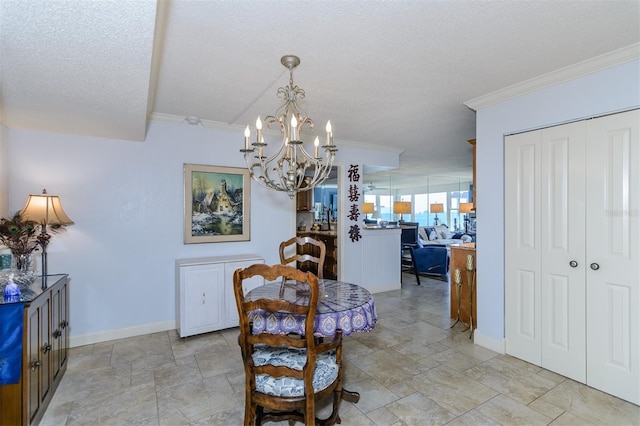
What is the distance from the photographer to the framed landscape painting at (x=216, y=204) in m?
3.63

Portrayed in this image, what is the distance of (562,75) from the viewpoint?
2.45 m

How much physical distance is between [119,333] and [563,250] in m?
4.28

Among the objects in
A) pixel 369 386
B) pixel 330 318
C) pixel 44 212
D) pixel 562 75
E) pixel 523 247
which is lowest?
pixel 369 386

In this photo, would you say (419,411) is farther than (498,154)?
No

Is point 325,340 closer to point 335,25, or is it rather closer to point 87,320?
point 335,25

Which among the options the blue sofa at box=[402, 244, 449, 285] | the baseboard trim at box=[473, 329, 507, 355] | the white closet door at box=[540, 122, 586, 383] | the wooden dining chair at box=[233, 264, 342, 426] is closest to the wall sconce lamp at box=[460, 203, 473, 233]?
the blue sofa at box=[402, 244, 449, 285]

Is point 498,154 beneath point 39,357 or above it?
above

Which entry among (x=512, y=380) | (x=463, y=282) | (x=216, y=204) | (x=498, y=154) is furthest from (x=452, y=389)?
(x=216, y=204)

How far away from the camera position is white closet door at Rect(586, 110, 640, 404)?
2.16 metres

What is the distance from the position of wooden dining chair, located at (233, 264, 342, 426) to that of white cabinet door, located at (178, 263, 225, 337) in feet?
5.65

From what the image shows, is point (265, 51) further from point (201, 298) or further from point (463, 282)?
point (463, 282)

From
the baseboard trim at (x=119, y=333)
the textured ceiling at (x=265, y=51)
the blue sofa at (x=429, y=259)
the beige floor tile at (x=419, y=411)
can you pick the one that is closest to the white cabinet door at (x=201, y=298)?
the baseboard trim at (x=119, y=333)

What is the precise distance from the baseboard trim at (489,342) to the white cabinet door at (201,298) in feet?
8.78

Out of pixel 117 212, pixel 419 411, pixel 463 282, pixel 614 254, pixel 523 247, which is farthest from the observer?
pixel 463 282
